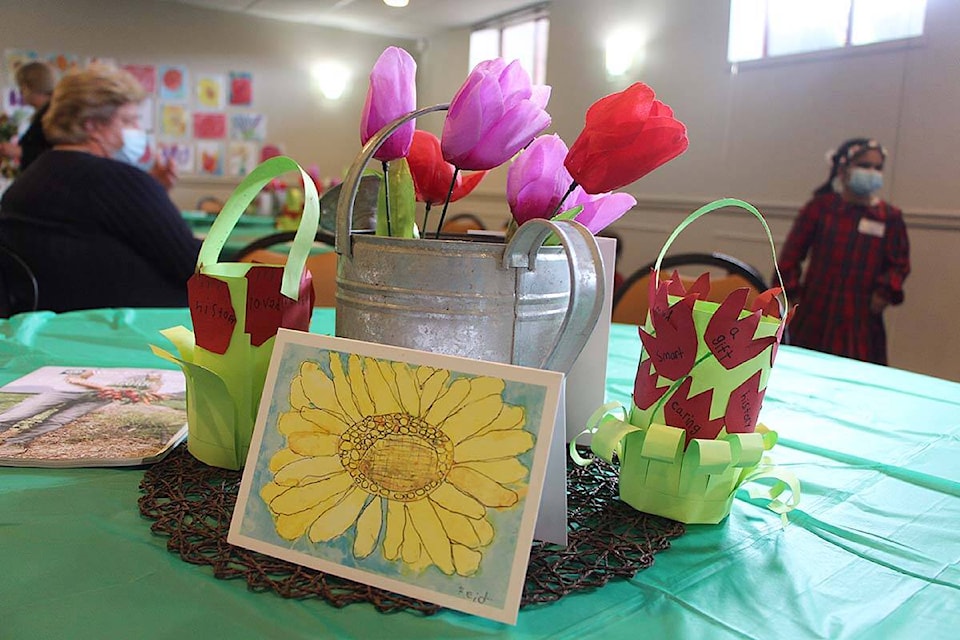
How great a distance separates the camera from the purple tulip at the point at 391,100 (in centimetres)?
51

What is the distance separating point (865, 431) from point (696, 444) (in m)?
0.42

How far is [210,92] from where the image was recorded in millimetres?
5820

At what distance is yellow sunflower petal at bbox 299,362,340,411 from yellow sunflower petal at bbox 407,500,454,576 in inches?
3.2

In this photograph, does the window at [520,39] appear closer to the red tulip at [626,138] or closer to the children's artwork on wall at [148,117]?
the children's artwork on wall at [148,117]

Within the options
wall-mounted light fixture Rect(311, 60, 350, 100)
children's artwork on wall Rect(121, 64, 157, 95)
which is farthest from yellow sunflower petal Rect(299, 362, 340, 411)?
wall-mounted light fixture Rect(311, 60, 350, 100)

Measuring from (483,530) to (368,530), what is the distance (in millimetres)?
68

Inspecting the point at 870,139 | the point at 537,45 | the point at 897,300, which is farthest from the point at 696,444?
the point at 537,45

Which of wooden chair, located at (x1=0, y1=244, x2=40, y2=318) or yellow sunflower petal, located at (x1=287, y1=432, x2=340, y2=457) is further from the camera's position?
wooden chair, located at (x1=0, y1=244, x2=40, y2=318)

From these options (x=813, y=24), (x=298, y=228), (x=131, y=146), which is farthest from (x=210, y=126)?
(x=298, y=228)

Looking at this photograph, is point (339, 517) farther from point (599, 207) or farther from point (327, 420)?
point (599, 207)

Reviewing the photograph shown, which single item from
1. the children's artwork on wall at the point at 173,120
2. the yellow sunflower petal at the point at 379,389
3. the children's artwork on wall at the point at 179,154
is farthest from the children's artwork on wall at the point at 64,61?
the yellow sunflower petal at the point at 379,389

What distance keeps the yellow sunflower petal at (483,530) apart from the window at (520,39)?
4.87 metres

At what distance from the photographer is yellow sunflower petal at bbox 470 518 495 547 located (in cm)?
39

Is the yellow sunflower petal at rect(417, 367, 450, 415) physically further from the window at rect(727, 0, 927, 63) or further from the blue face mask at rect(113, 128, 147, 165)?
the window at rect(727, 0, 927, 63)
